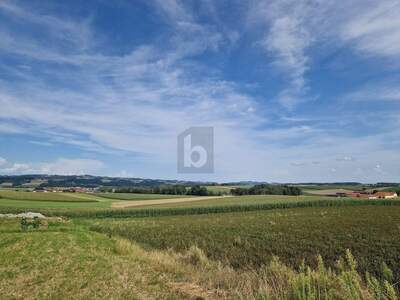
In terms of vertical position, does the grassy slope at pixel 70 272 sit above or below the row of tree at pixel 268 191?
below

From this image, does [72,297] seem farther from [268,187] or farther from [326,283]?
[268,187]

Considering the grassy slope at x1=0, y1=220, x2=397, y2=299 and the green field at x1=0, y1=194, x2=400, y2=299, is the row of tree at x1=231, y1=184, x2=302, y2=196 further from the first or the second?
the grassy slope at x1=0, y1=220, x2=397, y2=299

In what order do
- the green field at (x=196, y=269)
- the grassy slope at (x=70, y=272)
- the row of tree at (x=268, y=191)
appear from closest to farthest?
the green field at (x=196, y=269) → the grassy slope at (x=70, y=272) → the row of tree at (x=268, y=191)

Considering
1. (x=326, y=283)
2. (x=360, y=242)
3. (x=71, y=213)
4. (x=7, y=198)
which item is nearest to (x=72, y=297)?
(x=326, y=283)

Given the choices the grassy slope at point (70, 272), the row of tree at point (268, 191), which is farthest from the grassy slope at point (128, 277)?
the row of tree at point (268, 191)

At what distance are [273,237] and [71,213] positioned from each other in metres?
37.8

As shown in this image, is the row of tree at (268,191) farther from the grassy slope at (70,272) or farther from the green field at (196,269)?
the grassy slope at (70,272)

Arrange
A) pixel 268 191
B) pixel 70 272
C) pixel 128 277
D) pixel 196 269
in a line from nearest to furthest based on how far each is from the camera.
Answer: pixel 128 277 → pixel 70 272 → pixel 196 269 → pixel 268 191

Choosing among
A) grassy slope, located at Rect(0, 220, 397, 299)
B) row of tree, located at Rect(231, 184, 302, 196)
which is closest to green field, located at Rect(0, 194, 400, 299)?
grassy slope, located at Rect(0, 220, 397, 299)

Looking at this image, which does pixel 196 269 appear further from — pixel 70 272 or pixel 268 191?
pixel 268 191

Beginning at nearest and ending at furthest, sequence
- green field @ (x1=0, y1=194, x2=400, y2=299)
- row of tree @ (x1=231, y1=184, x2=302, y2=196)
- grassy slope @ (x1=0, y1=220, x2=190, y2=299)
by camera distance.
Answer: green field @ (x1=0, y1=194, x2=400, y2=299) < grassy slope @ (x1=0, y1=220, x2=190, y2=299) < row of tree @ (x1=231, y1=184, x2=302, y2=196)

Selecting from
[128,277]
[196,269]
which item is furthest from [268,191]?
[128,277]

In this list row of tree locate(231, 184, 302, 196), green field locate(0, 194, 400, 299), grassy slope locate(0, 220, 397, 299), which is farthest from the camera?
row of tree locate(231, 184, 302, 196)

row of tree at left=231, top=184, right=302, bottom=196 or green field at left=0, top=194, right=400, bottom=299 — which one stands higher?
row of tree at left=231, top=184, right=302, bottom=196
